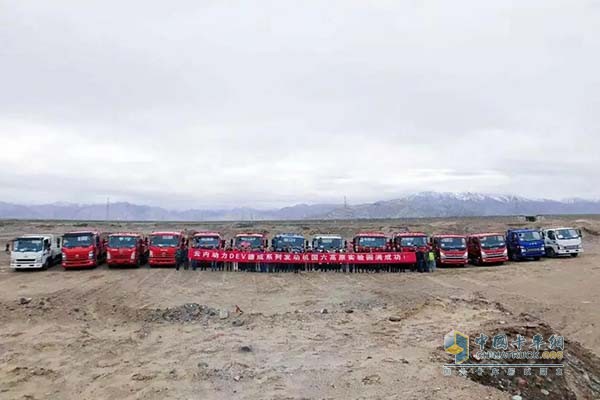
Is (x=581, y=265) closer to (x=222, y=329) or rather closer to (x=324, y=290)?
(x=324, y=290)

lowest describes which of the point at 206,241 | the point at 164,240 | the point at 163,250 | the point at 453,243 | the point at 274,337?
the point at 274,337

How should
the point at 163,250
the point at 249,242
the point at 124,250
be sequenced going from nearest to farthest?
the point at 124,250 < the point at 163,250 < the point at 249,242

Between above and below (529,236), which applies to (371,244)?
below

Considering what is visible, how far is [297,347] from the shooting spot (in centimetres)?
1060

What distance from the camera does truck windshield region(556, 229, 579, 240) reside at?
30547mm

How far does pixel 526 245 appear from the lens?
95.1 ft

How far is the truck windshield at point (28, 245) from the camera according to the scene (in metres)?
26.1

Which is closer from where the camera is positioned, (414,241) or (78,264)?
(78,264)

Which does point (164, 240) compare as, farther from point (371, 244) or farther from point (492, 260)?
point (492, 260)

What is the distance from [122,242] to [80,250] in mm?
2243

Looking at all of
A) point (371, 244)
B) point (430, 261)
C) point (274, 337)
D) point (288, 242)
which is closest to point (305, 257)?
point (288, 242)

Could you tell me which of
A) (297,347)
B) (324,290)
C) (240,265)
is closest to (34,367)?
(297,347)

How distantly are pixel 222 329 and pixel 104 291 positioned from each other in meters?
8.93

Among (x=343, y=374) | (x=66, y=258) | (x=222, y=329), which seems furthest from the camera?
(x=66, y=258)
